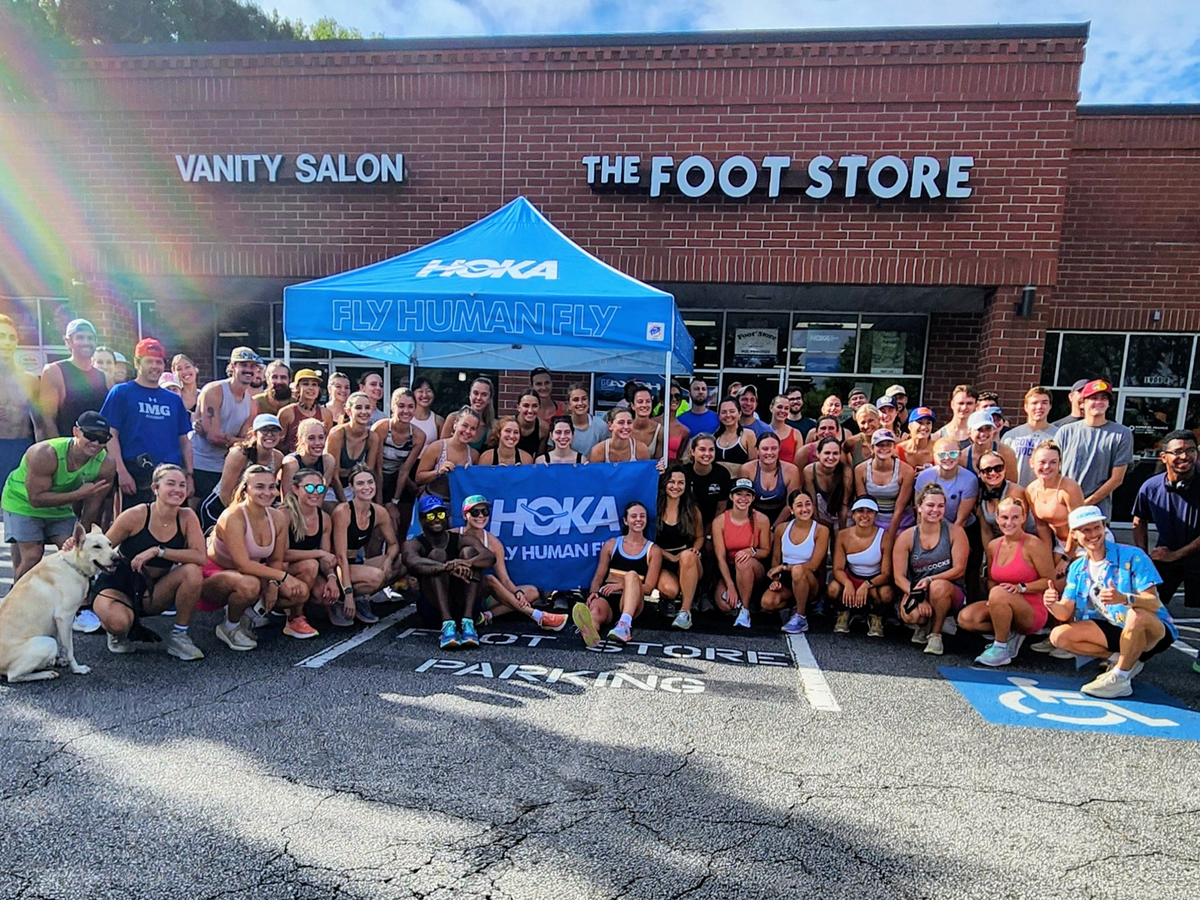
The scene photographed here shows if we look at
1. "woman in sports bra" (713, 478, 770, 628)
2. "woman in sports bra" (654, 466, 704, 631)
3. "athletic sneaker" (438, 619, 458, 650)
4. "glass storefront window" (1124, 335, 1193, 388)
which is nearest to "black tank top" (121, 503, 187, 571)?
"athletic sneaker" (438, 619, 458, 650)

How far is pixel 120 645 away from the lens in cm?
456

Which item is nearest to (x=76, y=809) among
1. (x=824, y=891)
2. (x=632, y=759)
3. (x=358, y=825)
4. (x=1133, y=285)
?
(x=358, y=825)

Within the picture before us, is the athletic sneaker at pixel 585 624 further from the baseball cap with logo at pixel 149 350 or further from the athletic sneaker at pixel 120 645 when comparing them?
the baseball cap with logo at pixel 149 350

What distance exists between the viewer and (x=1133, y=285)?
33.1 feet

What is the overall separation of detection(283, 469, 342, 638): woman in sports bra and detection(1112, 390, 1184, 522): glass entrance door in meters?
11.3

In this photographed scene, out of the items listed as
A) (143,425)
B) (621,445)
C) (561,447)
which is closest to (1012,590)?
(621,445)

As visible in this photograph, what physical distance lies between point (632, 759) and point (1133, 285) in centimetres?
1084

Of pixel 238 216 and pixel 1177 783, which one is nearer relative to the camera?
pixel 1177 783

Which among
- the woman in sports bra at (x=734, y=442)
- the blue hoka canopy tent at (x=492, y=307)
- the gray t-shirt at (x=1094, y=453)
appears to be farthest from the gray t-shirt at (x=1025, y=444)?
the blue hoka canopy tent at (x=492, y=307)

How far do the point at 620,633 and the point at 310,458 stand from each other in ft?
8.69

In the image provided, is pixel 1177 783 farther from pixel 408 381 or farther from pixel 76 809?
pixel 408 381

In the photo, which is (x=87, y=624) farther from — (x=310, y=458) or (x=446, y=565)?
(x=446, y=565)

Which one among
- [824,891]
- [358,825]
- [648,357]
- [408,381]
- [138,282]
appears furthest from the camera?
[408,381]

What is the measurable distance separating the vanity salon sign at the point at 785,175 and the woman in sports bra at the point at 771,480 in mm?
4315
